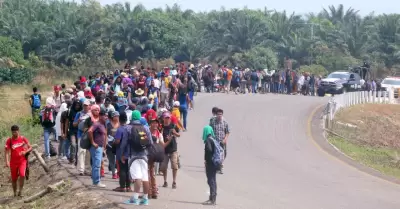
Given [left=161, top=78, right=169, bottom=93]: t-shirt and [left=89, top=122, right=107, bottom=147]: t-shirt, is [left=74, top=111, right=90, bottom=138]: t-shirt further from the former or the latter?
[left=161, top=78, right=169, bottom=93]: t-shirt

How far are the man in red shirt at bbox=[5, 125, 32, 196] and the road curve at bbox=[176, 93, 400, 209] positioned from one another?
351 centimetres

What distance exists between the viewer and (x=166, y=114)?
19.1 m

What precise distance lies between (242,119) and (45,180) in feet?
49.8

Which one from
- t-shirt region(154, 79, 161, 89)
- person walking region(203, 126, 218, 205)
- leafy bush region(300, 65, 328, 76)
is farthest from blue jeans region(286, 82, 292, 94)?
person walking region(203, 126, 218, 205)

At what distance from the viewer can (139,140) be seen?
650 inches

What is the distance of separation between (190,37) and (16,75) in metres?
21.9

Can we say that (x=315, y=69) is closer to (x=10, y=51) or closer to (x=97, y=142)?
(x=10, y=51)

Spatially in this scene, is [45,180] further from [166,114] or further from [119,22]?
[119,22]

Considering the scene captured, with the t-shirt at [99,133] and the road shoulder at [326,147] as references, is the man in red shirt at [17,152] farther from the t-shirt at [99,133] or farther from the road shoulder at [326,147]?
the road shoulder at [326,147]

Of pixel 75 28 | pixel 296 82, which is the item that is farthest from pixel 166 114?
pixel 75 28

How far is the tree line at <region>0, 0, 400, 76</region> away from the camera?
238 feet

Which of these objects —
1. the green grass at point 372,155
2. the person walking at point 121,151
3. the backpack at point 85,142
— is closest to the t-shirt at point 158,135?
the person walking at point 121,151

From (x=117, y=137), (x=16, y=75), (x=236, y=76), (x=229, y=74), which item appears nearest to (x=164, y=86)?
(x=229, y=74)

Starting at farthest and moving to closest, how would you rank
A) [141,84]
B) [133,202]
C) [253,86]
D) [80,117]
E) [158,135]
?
[253,86] → [141,84] → [80,117] → [158,135] → [133,202]
